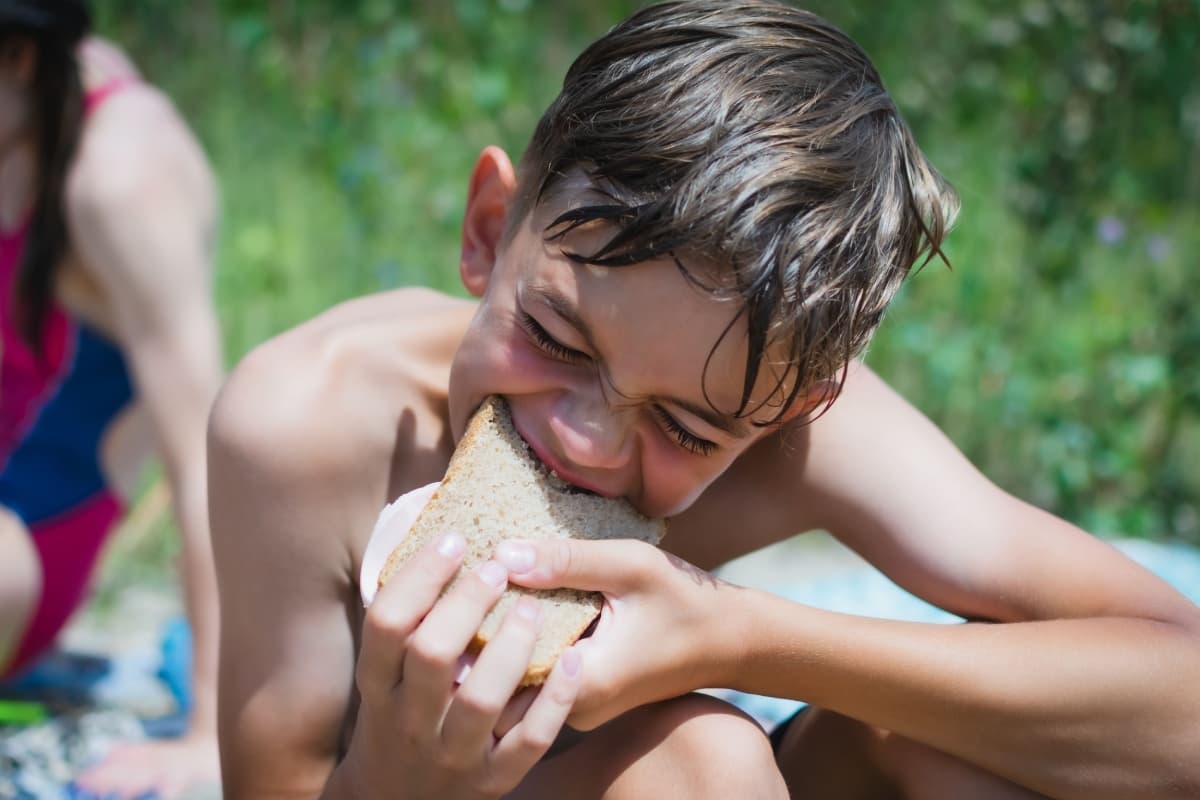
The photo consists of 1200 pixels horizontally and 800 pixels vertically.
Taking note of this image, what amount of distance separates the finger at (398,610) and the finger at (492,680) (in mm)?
83

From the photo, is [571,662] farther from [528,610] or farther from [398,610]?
[398,610]

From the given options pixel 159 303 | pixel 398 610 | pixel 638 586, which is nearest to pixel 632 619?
pixel 638 586

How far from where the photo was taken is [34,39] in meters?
2.78

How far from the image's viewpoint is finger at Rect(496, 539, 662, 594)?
147 cm

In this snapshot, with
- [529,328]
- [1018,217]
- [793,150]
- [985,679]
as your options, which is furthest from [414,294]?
[1018,217]

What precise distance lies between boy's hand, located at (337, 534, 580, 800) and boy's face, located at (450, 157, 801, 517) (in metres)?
0.20

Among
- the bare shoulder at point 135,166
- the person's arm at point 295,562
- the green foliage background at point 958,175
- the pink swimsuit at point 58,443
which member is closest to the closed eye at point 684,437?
the person's arm at point 295,562

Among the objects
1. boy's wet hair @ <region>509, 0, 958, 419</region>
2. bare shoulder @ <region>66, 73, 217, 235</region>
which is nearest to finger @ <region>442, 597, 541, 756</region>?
boy's wet hair @ <region>509, 0, 958, 419</region>

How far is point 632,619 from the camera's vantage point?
4.99ft

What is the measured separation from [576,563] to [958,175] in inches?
145

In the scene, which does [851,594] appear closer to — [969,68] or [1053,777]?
[1053,777]

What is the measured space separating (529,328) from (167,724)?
1728 millimetres

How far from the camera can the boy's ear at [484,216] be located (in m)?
1.77

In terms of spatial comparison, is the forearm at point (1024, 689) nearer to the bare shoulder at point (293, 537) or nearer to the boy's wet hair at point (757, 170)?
the boy's wet hair at point (757, 170)
